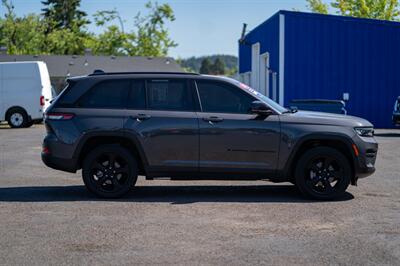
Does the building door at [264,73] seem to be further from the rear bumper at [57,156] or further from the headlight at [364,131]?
the rear bumper at [57,156]

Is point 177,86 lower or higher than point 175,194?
higher

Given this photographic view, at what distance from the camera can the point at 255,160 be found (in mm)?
9523

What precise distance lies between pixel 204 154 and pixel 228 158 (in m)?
0.34

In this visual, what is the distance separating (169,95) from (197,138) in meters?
0.75

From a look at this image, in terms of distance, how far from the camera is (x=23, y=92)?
26.8 m

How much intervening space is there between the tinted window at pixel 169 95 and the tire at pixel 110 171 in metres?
0.81

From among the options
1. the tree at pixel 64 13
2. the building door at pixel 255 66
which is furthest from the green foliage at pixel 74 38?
the building door at pixel 255 66

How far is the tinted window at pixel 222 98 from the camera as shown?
31.5ft

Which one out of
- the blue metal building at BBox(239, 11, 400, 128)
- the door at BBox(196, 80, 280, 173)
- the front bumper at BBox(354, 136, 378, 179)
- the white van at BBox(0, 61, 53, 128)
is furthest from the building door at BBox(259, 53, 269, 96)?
the door at BBox(196, 80, 280, 173)

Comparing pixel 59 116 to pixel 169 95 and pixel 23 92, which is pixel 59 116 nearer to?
pixel 169 95

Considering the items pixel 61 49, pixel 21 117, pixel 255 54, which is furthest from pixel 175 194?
pixel 61 49

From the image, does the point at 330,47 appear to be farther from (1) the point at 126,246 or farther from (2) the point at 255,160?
(1) the point at 126,246

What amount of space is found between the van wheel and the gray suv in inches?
723

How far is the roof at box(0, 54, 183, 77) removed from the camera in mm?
58344
